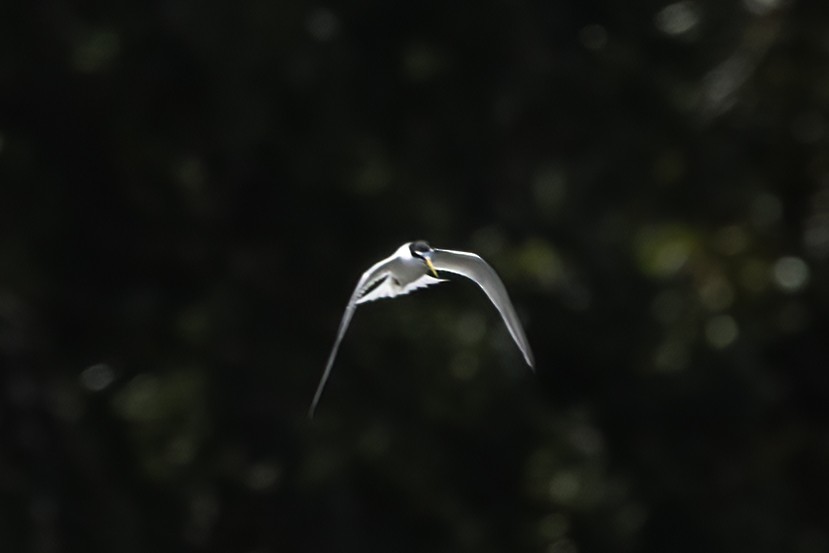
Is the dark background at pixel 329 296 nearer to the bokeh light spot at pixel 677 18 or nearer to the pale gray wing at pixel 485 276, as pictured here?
the bokeh light spot at pixel 677 18

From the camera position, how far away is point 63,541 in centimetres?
1362

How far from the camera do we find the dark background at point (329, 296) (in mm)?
13469

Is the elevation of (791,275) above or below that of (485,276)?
below

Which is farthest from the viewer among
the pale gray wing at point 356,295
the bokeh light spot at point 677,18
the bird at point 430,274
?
the bokeh light spot at point 677,18

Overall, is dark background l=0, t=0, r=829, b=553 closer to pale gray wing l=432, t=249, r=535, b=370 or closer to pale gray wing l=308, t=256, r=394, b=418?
pale gray wing l=432, t=249, r=535, b=370

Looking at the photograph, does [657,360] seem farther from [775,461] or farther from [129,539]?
[129,539]

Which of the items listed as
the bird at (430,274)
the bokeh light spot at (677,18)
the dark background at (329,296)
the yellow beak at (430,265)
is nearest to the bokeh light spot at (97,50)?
the dark background at (329,296)

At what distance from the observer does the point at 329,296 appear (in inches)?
544

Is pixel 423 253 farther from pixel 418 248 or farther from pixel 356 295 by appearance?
pixel 356 295

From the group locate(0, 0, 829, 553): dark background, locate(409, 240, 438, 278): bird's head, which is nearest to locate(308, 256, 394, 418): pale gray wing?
locate(409, 240, 438, 278): bird's head

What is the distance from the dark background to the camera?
44.2 ft

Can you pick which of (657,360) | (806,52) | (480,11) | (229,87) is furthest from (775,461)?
(229,87)

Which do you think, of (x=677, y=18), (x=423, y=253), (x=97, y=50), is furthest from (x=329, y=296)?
(x=423, y=253)

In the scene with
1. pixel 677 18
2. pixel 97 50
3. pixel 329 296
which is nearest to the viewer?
pixel 97 50
